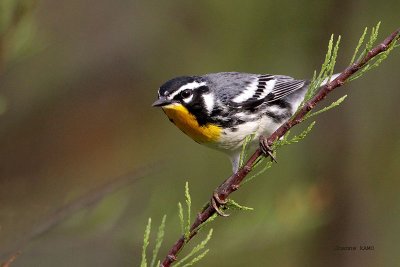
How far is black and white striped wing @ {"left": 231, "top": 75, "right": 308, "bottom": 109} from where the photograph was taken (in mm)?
4008

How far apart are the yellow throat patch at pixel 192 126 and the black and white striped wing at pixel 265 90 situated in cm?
23

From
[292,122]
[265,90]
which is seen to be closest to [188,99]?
[265,90]

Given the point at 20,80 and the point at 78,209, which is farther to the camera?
the point at 20,80

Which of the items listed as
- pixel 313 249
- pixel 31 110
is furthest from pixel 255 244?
pixel 31 110

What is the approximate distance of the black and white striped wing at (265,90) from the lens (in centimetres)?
401

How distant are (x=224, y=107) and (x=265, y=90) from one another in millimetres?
372

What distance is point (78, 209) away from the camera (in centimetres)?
316

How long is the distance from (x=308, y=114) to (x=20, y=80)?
348 centimetres

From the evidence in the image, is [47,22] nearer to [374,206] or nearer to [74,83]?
[74,83]

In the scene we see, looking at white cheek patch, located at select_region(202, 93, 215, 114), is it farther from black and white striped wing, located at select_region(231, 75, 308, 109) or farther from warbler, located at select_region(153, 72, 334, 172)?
black and white striped wing, located at select_region(231, 75, 308, 109)

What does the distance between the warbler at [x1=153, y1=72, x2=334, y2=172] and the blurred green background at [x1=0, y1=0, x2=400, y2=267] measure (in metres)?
0.32

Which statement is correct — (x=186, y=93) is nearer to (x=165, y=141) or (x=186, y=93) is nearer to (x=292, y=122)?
(x=292, y=122)

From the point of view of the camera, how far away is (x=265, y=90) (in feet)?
13.7

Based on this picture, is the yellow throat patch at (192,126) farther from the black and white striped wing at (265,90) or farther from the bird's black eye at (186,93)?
the black and white striped wing at (265,90)
